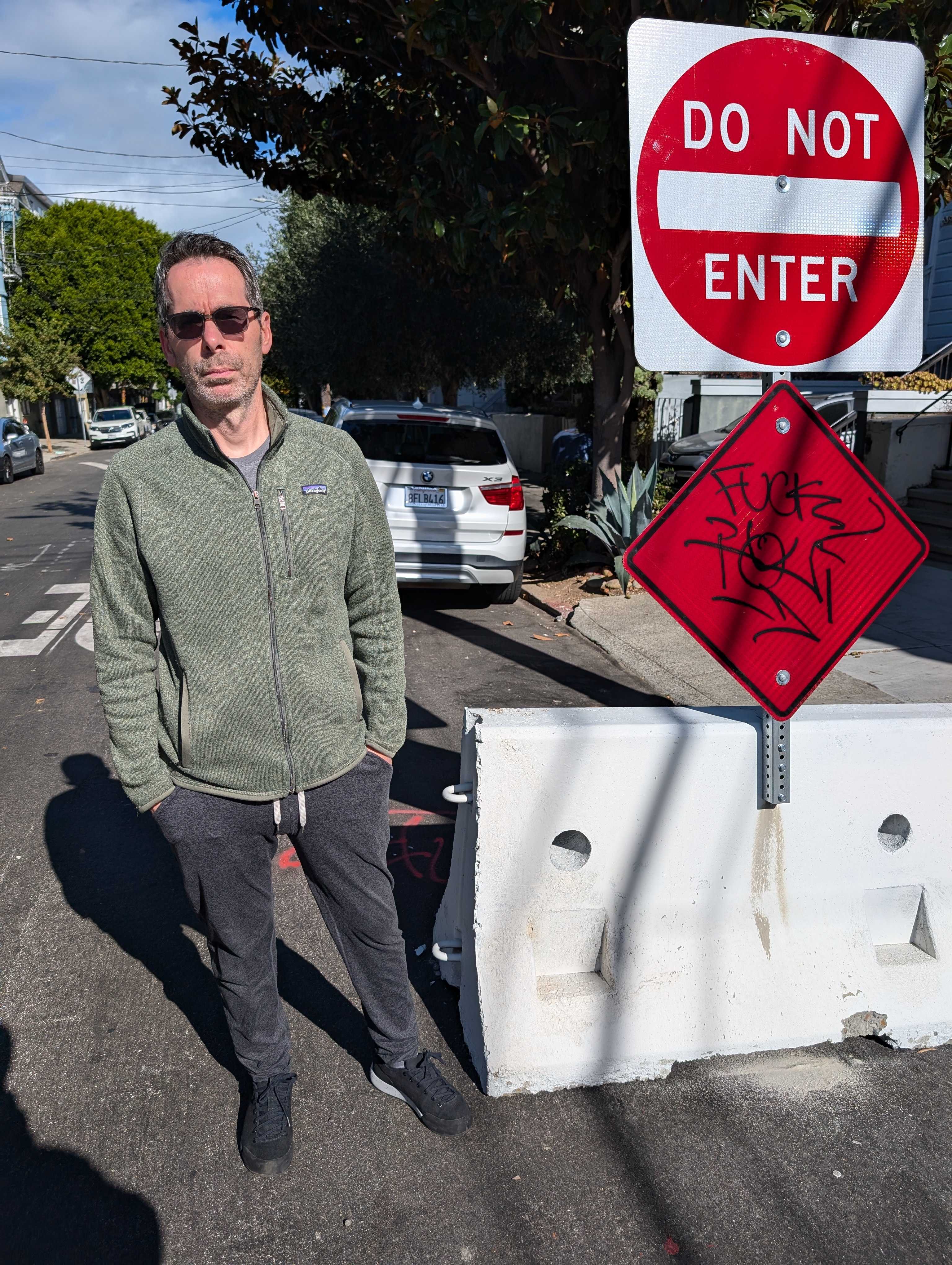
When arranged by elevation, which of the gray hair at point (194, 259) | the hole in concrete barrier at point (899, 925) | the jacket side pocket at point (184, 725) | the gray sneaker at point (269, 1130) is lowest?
the gray sneaker at point (269, 1130)

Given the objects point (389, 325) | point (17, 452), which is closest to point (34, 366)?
point (17, 452)

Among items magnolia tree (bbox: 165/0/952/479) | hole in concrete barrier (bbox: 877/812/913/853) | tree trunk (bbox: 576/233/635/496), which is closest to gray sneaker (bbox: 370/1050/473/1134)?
hole in concrete barrier (bbox: 877/812/913/853)

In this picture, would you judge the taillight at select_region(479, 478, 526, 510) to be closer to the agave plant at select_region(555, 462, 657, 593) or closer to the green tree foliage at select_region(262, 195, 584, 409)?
the agave plant at select_region(555, 462, 657, 593)

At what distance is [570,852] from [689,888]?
0.36m

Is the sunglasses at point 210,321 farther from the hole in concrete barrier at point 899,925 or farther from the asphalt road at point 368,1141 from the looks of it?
the hole in concrete barrier at point 899,925

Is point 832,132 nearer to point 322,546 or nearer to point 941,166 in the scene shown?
point 322,546

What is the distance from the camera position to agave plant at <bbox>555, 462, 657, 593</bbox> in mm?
9898

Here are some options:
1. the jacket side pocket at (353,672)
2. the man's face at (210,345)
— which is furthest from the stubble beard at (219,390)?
the jacket side pocket at (353,672)

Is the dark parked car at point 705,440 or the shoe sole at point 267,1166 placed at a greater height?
the dark parked car at point 705,440

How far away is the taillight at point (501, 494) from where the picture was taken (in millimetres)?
9094

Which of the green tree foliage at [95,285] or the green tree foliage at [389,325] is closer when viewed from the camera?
the green tree foliage at [389,325]

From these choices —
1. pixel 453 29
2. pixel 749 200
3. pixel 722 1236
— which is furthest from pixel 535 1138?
pixel 453 29

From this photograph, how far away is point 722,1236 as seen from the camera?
7.68ft

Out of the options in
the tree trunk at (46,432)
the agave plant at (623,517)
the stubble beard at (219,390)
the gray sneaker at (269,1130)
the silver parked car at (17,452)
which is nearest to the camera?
the stubble beard at (219,390)
